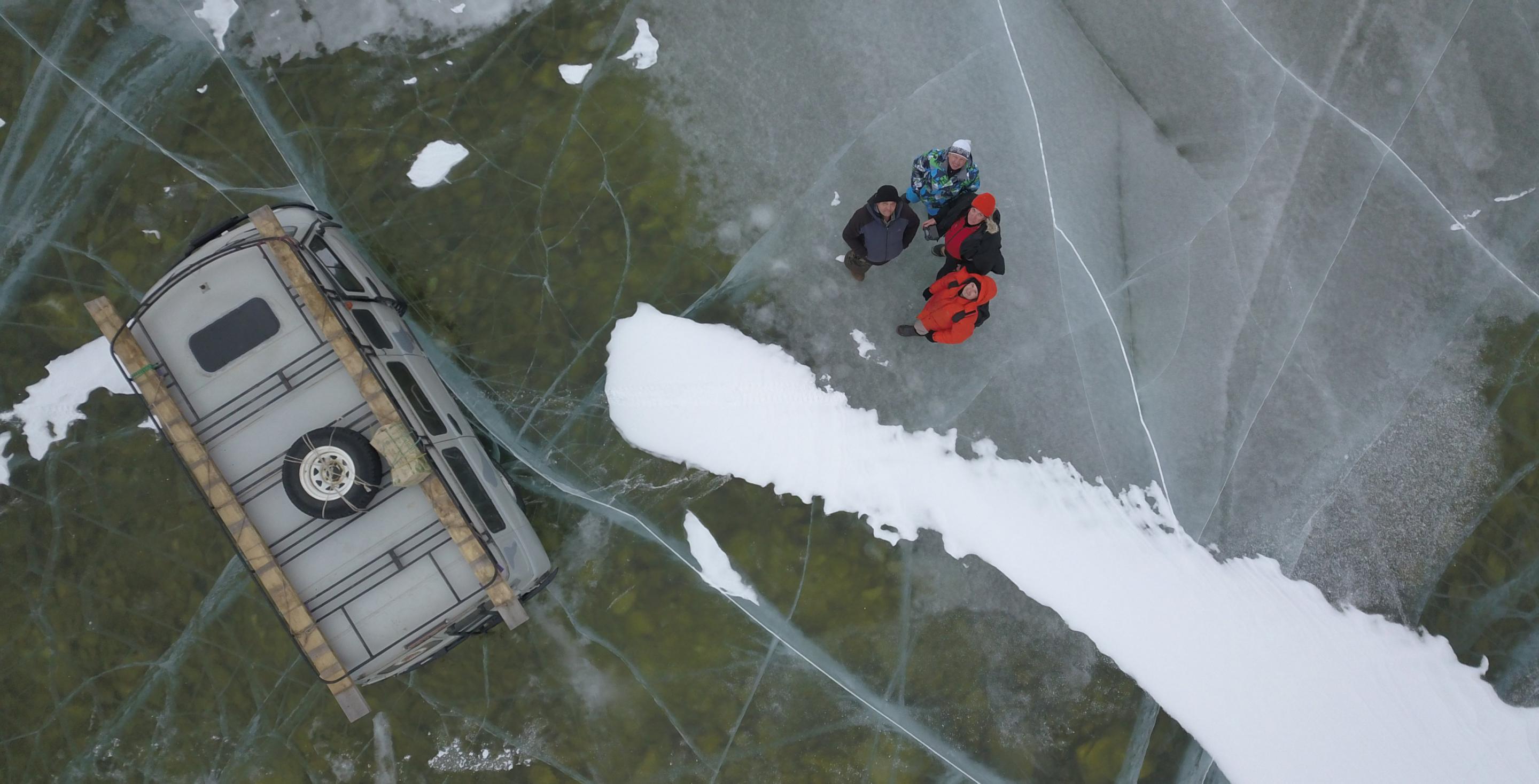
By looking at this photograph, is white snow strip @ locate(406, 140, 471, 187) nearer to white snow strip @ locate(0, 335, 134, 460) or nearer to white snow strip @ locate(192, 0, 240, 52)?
white snow strip @ locate(192, 0, 240, 52)

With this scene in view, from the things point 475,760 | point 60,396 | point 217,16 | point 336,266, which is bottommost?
point 475,760

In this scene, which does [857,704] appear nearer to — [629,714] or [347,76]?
[629,714]

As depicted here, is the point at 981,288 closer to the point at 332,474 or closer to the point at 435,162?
the point at 332,474

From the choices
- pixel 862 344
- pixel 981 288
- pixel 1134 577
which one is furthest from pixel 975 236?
pixel 1134 577

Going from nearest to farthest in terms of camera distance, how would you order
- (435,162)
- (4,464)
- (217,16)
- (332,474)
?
(332,474)
(4,464)
(435,162)
(217,16)

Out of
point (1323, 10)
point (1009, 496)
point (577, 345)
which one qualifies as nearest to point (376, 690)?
point (577, 345)

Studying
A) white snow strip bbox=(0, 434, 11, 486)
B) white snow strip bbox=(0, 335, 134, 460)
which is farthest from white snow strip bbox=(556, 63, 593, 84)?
white snow strip bbox=(0, 434, 11, 486)
